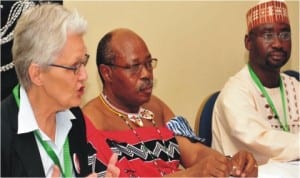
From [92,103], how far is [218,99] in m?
0.79

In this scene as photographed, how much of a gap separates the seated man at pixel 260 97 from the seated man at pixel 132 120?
356 mm

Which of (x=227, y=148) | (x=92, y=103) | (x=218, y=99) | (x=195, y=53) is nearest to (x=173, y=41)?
(x=195, y=53)

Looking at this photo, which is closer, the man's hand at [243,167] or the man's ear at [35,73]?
the man's ear at [35,73]

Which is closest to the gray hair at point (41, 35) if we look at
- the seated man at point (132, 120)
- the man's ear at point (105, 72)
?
the seated man at point (132, 120)

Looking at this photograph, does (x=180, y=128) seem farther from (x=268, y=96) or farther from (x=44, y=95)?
(x=44, y=95)

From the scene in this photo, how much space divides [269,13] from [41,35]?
58.6 inches

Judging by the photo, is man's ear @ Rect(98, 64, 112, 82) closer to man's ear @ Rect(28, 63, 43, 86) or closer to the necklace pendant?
the necklace pendant

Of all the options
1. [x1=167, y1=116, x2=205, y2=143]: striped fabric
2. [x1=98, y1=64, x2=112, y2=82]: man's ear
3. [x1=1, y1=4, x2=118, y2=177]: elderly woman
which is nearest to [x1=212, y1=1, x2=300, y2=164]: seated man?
[x1=167, y1=116, x2=205, y2=143]: striped fabric

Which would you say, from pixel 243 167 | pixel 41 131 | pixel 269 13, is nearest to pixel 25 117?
pixel 41 131

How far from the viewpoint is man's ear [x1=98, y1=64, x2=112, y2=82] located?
86.4 inches

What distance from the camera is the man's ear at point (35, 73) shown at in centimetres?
160

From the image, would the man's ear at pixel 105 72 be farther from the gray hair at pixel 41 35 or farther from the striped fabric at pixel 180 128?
the gray hair at pixel 41 35

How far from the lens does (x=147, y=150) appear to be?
6.93ft

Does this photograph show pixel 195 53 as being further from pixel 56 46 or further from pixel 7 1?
pixel 56 46
